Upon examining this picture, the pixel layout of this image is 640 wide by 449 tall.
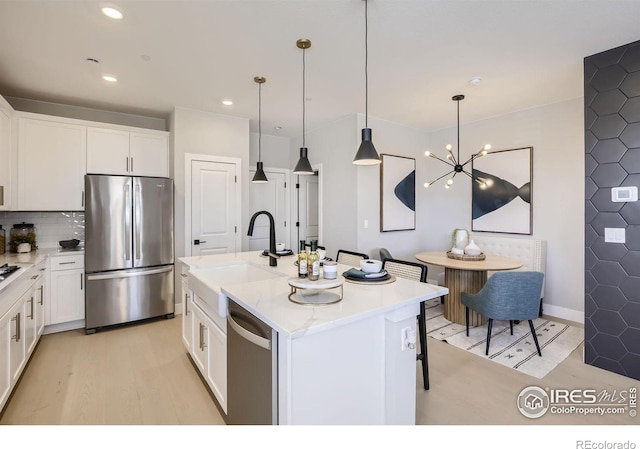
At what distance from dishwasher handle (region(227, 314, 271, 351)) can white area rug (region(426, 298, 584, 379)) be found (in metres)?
2.40

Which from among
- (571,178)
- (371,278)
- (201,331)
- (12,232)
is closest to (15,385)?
(201,331)

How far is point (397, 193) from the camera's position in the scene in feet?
16.0

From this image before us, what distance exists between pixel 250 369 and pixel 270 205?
4107 millimetres

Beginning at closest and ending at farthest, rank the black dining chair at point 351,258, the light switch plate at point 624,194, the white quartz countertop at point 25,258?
the white quartz countertop at point 25,258 < the light switch plate at point 624,194 < the black dining chair at point 351,258

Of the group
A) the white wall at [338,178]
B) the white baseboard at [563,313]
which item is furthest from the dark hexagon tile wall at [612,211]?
the white wall at [338,178]

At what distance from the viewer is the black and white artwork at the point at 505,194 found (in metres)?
4.20

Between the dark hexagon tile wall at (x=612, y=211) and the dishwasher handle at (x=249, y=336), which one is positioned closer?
the dishwasher handle at (x=249, y=336)

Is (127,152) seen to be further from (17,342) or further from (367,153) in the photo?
(367,153)

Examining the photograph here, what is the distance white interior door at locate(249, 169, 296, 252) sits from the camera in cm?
532

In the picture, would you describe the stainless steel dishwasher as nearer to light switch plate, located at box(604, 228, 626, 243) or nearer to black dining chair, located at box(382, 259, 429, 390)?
black dining chair, located at box(382, 259, 429, 390)

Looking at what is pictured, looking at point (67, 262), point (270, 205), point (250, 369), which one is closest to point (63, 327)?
point (67, 262)

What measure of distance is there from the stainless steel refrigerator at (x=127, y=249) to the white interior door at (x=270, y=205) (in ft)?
5.23

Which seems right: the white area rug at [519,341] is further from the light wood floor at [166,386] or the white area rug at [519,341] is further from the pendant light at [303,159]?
the pendant light at [303,159]

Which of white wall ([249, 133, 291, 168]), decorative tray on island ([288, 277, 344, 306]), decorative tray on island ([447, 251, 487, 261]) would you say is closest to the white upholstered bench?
decorative tray on island ([447, 251, 487, 261])
